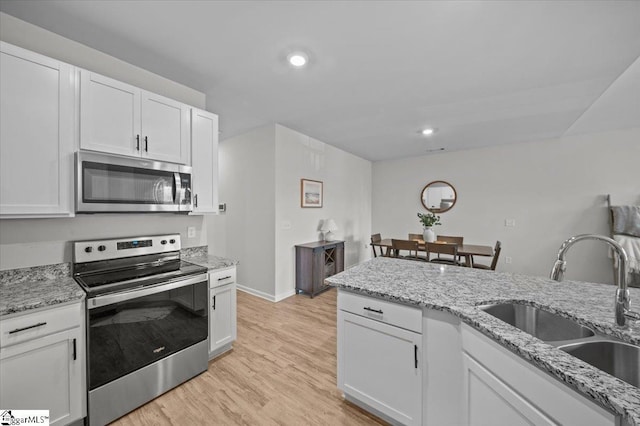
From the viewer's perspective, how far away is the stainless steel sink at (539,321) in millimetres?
1183

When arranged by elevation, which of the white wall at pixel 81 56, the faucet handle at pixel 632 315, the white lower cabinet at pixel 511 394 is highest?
the white wall at pixel 81 56

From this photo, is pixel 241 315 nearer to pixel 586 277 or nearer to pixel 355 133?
pixel 355 133

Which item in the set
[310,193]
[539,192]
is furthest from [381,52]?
[539,192]

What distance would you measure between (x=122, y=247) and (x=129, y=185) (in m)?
0.50

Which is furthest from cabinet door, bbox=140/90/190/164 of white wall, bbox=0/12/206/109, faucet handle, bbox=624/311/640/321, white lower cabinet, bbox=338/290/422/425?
faucet handle, bbox=624/311/640/321

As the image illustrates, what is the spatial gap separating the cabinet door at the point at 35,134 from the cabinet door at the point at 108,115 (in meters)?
0.07

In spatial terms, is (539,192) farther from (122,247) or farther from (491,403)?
(122,247)

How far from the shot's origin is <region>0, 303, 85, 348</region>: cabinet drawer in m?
1.24

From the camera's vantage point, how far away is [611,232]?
394cm

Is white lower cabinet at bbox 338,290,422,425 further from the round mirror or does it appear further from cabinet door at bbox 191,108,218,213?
the round mirror

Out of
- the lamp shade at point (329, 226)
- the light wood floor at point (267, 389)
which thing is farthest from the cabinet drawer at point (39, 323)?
the lamp shade at point (329, 226)

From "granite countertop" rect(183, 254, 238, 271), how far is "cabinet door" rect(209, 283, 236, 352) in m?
0.19

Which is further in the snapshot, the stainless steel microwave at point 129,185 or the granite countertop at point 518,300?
the stainless steel microwave at point 129,185

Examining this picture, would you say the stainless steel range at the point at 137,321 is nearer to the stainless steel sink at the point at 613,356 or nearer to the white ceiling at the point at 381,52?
the white ceiling at the point at 381,52
